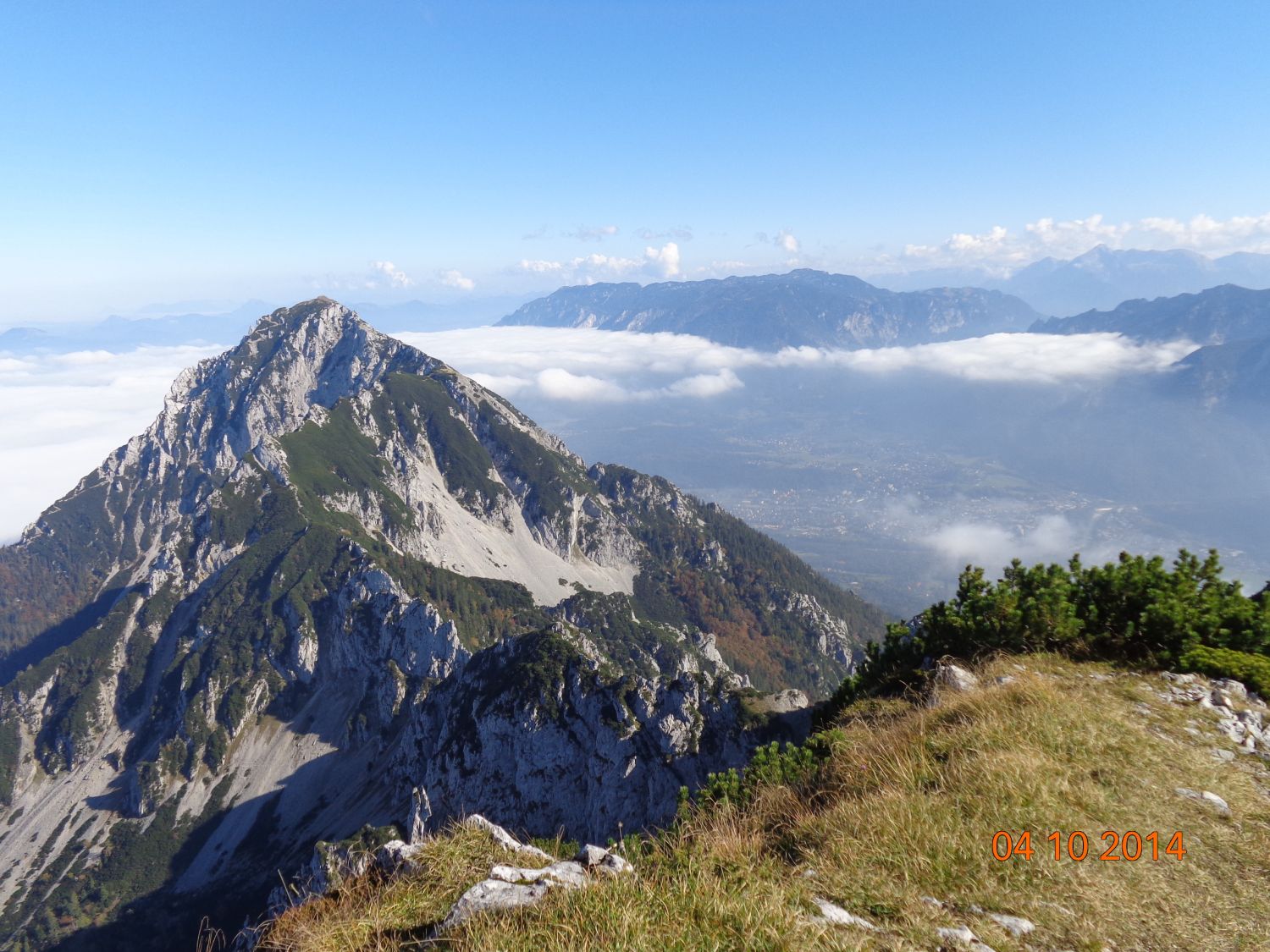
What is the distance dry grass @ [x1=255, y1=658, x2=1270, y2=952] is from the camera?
18.4 feet

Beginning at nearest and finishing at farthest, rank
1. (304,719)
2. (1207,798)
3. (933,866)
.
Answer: (933,866) < (1207,798) < (304,719)

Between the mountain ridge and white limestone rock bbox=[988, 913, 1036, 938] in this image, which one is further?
the mountain ridge

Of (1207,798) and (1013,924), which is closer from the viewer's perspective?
(1013,924)

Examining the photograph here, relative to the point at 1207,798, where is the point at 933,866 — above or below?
above

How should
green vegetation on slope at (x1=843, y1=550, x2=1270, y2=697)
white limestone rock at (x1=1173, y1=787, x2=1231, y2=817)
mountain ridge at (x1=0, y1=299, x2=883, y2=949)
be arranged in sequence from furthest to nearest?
mountain ridge at (x1=0, y1=299, x2=883, y2=949) < green vegetation on slope at (x1=843, y1=550, x2=1270, y2=697) < white limestone rock at (x1=1173, y1=787, x2=1231, y2=817)

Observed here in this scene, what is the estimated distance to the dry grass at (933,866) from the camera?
5621mm

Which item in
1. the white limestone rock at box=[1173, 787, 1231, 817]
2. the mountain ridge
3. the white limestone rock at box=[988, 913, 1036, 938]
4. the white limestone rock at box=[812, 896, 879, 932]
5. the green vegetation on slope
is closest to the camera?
the white limestone rock at box=[812, 896, 879, 932]

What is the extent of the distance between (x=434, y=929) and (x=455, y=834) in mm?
2076

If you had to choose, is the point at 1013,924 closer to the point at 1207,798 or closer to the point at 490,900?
the point at 1207,798

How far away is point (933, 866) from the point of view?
22.6 feet

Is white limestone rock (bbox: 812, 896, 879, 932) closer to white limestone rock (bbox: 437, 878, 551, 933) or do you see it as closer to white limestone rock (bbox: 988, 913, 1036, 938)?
white limestone rock (bbox: 988, 913, 1036, 938)

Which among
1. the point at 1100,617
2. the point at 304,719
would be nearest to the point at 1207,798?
the point at 1100,617

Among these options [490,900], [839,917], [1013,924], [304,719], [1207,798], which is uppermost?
[490,900]

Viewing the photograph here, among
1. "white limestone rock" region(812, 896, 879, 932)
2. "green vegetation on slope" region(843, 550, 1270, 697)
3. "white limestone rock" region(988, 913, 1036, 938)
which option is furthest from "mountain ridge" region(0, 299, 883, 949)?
"white limestone rock" region(812, 896, 879, 932)
